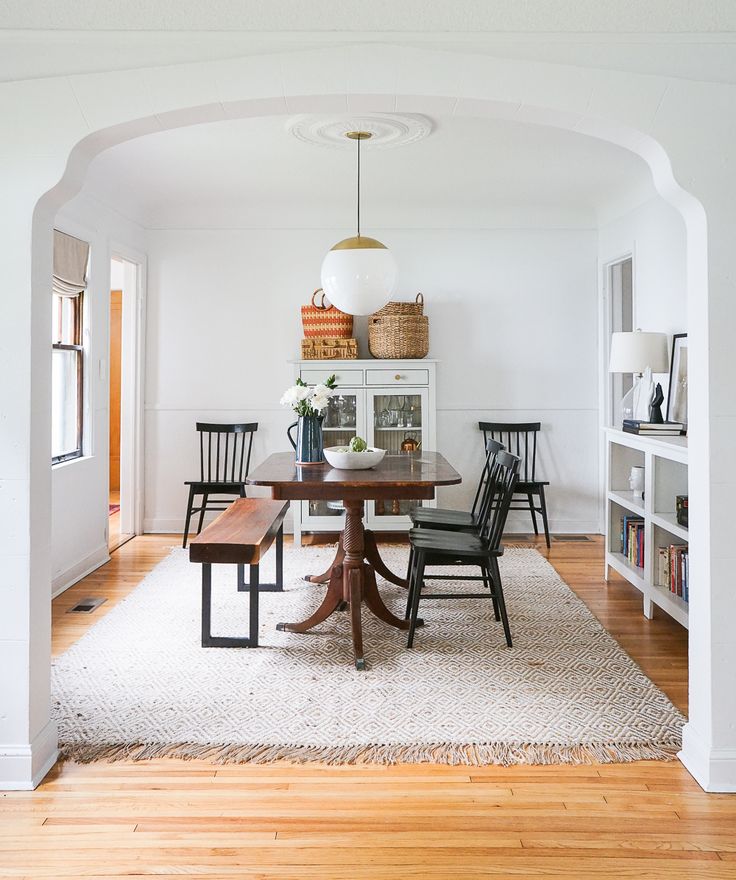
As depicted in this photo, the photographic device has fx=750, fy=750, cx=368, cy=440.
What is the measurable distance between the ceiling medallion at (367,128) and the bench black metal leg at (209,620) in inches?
85.6

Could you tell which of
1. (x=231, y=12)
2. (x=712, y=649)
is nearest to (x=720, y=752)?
(x=712, y=649)

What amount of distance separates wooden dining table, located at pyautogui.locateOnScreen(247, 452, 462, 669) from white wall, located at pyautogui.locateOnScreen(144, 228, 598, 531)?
2.02 m

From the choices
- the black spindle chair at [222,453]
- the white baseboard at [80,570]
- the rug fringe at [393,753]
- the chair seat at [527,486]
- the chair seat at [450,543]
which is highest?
the black spindle chair at [222,453]

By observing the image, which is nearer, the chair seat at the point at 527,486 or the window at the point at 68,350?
the window at the point at 68,350

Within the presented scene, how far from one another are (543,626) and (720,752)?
55.0 inches

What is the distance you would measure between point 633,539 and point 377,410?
208 cm

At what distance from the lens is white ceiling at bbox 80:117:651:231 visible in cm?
406

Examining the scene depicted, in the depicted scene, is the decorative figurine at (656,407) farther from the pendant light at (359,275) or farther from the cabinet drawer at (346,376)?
the cabinet drawer at (346,376)

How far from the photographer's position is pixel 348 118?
3.63 metres

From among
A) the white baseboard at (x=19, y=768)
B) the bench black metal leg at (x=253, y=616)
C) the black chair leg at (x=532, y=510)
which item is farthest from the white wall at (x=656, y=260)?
the white baseboard at (x=19, y=768)

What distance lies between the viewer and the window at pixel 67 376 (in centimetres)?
445

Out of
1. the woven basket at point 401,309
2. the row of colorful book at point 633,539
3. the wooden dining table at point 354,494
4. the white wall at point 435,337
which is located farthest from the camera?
the white wall at point 435,337

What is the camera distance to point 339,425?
5.46m

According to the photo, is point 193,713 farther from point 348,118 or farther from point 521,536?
point 521,536
